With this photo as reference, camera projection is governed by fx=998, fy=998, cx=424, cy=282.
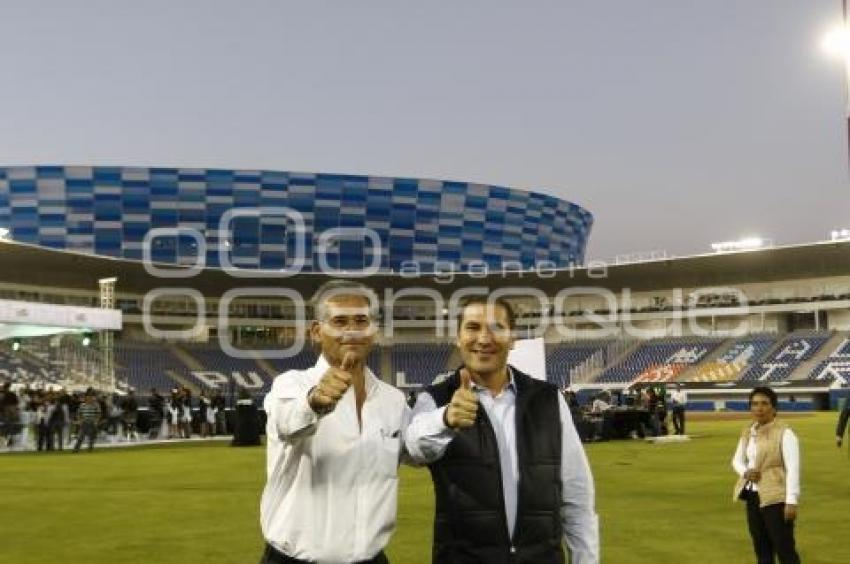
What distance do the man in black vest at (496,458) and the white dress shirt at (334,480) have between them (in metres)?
0.15

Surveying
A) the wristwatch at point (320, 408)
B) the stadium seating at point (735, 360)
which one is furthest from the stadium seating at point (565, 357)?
the wristwatch at point (320, 408)

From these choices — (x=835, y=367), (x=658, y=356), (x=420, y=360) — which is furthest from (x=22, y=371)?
(x=835, y=367)

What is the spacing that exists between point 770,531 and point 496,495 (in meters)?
4.24

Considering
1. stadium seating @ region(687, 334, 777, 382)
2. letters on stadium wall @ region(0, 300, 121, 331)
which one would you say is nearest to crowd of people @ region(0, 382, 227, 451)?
letters on stadium wall @ region(0, 300, 121, 331)

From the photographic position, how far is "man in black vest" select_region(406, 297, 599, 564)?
370cm

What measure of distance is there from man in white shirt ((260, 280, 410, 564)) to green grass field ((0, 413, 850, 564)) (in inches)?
249

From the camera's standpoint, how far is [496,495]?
3.70 metres

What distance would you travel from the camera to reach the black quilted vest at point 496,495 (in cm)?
370

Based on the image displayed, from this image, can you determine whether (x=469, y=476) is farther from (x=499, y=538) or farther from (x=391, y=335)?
(x=391, y=335)

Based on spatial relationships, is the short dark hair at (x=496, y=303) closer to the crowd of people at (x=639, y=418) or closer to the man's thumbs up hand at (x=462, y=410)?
the man's thumbs up hand at (x=462, y=410)

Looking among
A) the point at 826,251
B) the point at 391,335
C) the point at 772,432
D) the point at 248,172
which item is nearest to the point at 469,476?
the point at 772,432

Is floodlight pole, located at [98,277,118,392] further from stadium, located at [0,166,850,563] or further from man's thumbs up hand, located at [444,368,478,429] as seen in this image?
man's thumbs up hand, located at [444,368,478,429]

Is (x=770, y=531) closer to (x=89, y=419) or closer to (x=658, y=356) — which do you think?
(x=89, y=419)

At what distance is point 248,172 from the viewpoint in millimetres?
86062
